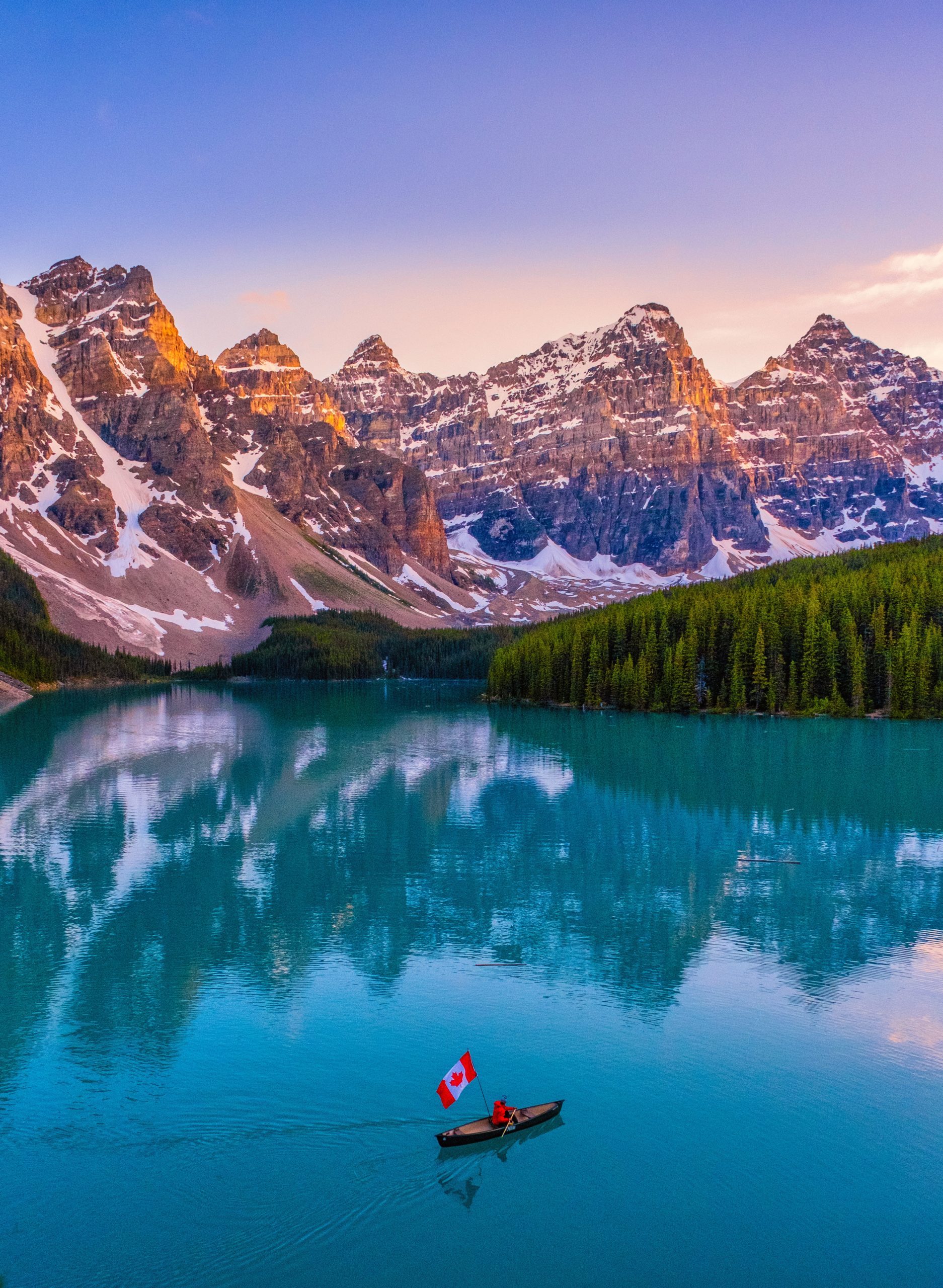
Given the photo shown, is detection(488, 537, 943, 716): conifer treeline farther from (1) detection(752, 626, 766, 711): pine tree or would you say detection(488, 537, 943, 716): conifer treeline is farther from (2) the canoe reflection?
(2) the canoe reflection

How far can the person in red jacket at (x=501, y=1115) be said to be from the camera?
17047 millimetres

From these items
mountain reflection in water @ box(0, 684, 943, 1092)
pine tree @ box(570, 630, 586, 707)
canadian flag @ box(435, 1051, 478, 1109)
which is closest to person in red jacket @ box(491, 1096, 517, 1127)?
canadian flag @ box(435, 1051, 478, 1109)

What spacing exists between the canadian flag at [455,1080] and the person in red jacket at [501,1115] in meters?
0.60

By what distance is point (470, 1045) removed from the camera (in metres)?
20.9

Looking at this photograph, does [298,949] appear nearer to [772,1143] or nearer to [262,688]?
[772,1143]

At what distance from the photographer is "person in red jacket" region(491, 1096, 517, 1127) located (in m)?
17.0

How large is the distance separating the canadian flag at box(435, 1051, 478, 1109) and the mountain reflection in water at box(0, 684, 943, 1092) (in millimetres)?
1850

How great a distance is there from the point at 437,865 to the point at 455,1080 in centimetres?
2073

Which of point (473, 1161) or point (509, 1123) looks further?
point (509, 1123)

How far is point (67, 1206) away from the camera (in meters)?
15.3

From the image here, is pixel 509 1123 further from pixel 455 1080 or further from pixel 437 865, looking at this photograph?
pixel 437 865

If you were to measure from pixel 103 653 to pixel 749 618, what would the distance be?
130 meters

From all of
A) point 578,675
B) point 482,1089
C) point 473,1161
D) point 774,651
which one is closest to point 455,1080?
point 473,1161

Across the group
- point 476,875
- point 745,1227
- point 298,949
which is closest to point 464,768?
point 476,875
